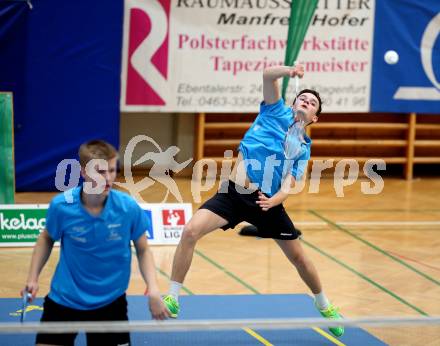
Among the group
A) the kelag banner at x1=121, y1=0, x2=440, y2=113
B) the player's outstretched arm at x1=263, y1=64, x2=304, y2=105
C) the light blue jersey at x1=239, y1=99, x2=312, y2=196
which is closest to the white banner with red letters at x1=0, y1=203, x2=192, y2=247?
the kelag banner at x1=121, y1=0, x2=440, y2=113

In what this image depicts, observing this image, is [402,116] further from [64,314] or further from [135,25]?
[64,314]

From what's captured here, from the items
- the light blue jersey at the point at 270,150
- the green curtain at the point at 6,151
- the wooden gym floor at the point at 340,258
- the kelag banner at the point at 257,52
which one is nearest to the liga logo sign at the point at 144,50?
the kelag banner at the point at 257,52

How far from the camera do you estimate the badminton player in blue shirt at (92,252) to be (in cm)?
510

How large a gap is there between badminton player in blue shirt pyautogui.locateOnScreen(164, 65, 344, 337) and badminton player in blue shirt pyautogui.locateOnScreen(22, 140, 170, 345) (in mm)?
2100

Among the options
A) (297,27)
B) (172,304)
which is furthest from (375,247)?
(172,304)

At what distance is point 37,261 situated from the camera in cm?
513

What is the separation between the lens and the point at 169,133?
13789mm

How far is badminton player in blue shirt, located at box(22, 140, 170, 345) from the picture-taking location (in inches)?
201

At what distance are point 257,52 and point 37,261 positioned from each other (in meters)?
8.16

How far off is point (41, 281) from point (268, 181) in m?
2.69

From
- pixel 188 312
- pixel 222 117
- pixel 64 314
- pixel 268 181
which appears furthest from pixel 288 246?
pixel 222 117

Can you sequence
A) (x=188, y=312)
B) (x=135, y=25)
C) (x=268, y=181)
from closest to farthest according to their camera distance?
(x=268, y=181) → (x=188, y=312) → (x=135, y=25)

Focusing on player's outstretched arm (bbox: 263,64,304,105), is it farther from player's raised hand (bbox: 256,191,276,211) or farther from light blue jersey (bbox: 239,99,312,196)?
player's raised hand (bbox: 256,191,276,211)

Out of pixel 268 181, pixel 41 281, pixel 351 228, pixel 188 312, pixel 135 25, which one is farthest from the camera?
pixel 135 25
